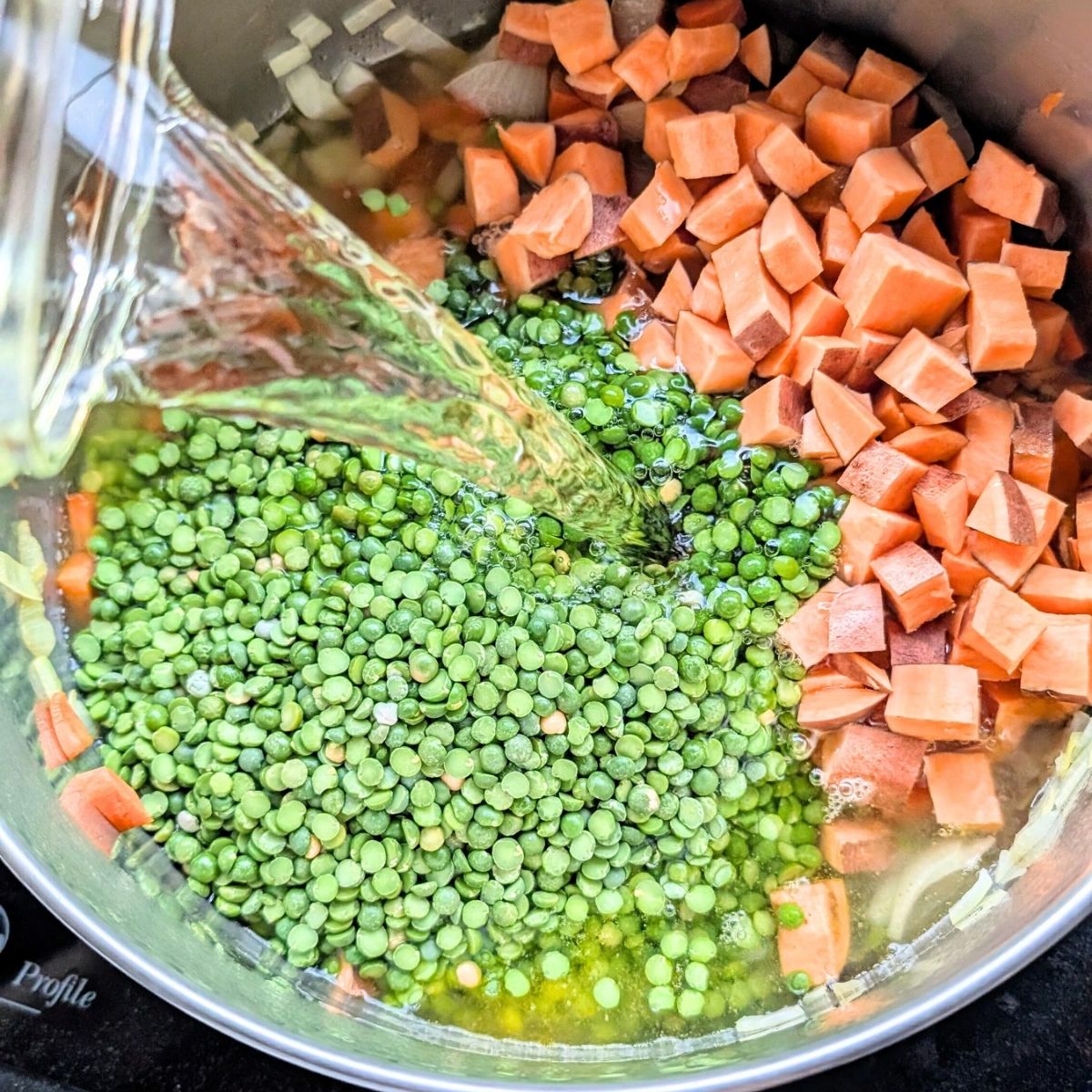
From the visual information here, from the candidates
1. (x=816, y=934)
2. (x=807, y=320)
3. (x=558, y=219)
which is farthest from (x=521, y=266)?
(x=816, y=934)

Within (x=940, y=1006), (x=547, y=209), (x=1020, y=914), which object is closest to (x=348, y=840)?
(x=940, y=1006)

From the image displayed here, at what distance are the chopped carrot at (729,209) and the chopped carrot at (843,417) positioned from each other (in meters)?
0.32

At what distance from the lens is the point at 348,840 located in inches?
64.0

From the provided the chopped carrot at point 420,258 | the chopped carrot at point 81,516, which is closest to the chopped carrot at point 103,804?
the chopped carrot at point 81,516

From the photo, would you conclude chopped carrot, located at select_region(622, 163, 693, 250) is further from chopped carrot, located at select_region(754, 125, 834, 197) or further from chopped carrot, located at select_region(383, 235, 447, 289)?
chopped carrot, located at select_region(383, 235, 447, 289)

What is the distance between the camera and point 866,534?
5.55 ft

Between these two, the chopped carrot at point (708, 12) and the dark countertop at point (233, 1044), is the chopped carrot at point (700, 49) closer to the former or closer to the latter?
the chopped carrot at point (708, 12)

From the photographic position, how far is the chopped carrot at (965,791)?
5.30 ft

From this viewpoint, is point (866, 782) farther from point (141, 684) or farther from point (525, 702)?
point (141, 684)

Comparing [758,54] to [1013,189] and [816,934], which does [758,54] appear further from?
[816,934]

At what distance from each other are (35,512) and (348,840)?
81 cm

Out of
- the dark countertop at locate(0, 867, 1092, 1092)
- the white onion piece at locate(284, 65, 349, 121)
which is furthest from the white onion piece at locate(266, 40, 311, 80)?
the dark countertop at locate(0, 867, 1092, 1092)

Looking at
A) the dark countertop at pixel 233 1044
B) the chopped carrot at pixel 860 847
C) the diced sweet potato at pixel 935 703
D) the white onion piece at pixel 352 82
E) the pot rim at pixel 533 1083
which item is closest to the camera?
the pot rim at pixel 533 1083

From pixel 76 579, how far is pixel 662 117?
1.39 metres
